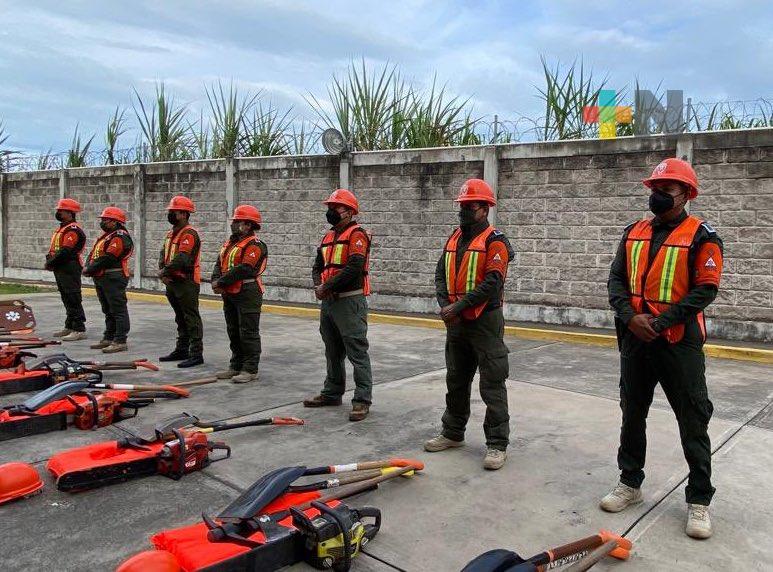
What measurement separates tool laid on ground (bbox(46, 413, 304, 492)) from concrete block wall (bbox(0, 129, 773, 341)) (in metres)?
6.89

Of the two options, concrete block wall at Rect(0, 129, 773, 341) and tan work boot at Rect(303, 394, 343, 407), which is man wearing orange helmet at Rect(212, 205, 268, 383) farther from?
concrete block wall at Rect(0, 129, 773, 341)

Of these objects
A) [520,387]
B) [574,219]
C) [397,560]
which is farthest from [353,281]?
[574,219]

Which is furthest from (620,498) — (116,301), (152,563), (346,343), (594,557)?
(116,301)

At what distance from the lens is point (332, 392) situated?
559 cm

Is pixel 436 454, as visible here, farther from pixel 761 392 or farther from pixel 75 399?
→ pixel 761 392

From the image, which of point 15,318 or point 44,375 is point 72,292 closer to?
point 15,318

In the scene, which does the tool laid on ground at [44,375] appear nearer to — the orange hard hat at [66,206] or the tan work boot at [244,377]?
the tan work boot at [244,377]

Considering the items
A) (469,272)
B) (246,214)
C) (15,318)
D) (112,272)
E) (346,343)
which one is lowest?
(15,318)

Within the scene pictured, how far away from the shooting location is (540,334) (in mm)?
9289

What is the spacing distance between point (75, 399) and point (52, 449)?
677mm

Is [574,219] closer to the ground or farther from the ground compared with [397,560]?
farther from the ground

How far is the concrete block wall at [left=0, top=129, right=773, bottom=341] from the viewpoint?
27.8ft

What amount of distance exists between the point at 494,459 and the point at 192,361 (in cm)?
430

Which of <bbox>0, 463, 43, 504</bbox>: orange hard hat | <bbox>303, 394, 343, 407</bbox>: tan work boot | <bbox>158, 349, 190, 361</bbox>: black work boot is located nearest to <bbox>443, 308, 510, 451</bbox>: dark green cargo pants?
<bbox>303, 394, 343, 407</bbox>: tan work boot
